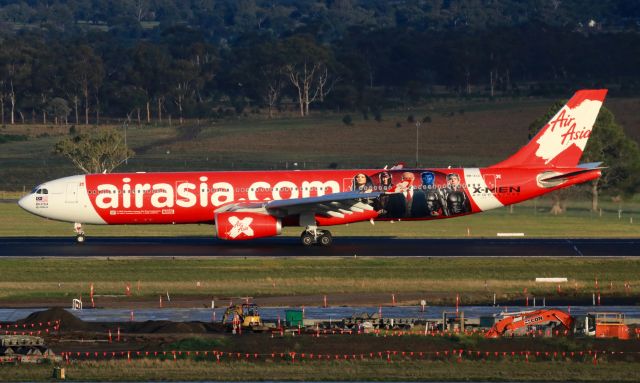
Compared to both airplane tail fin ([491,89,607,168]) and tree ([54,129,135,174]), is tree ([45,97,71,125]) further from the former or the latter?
airplane tail fin ([491,89,607,168])

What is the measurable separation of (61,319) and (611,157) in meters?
67.6

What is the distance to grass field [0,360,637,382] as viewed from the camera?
29.1m

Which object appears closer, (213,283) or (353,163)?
(213,283)

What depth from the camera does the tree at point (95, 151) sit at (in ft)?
342

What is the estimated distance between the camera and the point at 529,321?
112ft

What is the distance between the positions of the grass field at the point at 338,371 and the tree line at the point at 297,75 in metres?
132

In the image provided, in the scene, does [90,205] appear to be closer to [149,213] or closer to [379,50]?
[149,213]

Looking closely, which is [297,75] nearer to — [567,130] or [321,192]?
[567,130]

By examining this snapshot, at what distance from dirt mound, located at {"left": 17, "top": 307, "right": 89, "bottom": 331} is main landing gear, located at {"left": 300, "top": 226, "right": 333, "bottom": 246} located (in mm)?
21549

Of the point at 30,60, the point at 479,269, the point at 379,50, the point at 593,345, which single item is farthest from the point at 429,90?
the point at 593,345

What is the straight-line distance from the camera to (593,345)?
32281 millimetres

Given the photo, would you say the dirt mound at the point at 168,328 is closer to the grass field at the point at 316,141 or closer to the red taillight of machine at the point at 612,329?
the red taillight of machine at the point at 612,329

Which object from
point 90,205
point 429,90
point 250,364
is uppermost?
point 429,90

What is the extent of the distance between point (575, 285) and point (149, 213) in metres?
21.7
